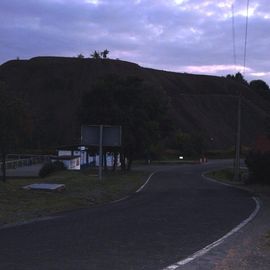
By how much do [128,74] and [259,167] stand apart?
342ft

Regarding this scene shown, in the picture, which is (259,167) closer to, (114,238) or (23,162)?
(114,238)

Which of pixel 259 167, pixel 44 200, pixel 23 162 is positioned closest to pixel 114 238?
pixel 44 200

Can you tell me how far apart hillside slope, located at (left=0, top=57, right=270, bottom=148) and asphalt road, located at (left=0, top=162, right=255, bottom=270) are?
116 meters

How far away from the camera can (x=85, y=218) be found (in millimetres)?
16656

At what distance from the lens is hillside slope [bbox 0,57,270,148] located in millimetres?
149625

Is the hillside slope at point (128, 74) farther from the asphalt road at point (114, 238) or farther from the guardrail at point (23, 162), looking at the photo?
the asphalt road at point (114, 238)

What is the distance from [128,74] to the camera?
150 metres

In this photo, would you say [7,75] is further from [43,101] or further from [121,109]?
[121,109]

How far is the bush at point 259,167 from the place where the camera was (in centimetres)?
4673

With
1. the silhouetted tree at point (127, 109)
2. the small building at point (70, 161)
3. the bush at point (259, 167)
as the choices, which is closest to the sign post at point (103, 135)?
the bush at point (259, 167)

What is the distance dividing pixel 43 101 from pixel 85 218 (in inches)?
5424

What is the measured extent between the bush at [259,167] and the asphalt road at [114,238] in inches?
1083

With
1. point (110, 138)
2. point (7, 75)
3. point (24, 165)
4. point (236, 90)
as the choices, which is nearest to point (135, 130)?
point (110, 138)

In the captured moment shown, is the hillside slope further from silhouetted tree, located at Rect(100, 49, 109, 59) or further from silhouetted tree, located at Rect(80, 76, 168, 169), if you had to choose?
silhouetted tree, located at Rect(80, 76, 168, 169)
